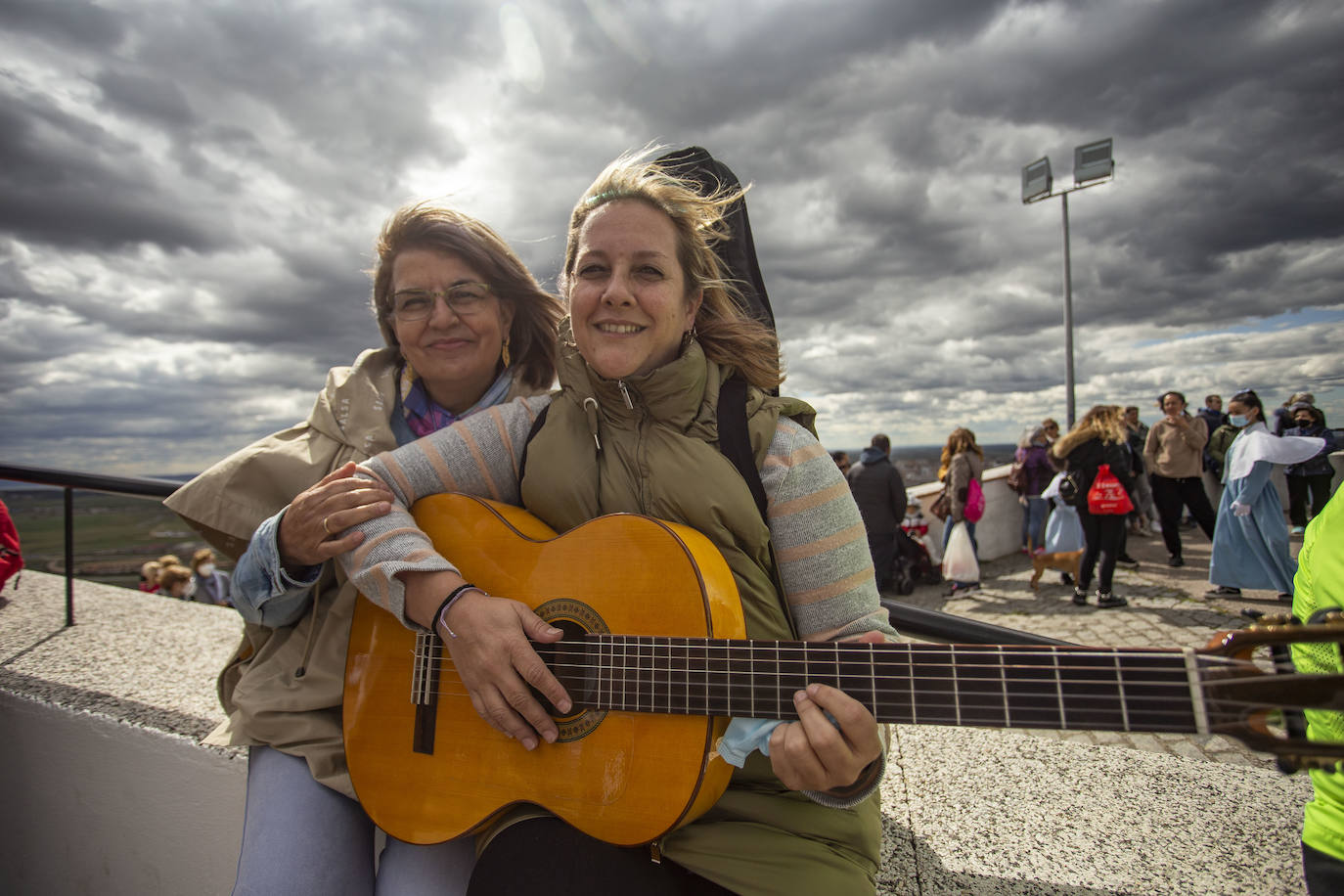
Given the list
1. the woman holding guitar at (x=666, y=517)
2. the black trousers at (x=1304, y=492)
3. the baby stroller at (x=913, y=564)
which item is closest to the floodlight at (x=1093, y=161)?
the black trousers at (x=1304, y=492)

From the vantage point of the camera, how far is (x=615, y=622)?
157 centimetres

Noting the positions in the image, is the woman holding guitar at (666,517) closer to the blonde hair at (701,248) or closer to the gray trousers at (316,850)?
the blonde hair at (701,248)

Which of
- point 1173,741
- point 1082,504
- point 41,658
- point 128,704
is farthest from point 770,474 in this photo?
point 1082,504

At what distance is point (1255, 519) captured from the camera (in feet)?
24.6

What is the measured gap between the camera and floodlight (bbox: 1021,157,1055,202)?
19.5 meters

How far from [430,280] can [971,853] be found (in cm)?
237

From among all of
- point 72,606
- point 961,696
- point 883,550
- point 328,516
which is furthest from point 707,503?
point 883,550

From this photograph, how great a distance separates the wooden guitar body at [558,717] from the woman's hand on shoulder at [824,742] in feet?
0.51

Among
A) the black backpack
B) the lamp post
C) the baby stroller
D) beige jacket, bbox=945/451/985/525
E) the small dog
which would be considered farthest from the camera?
the lamp post

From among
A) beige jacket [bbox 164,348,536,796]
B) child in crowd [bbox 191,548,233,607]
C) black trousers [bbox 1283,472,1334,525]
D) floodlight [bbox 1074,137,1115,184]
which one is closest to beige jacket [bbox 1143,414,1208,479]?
black trousers [bbox 1283,472,1334,525]

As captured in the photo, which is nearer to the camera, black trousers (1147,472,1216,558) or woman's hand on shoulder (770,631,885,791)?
woman's hand on shoulder (770,631,885,791)

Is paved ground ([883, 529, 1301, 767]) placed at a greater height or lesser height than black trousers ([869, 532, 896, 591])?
lesser

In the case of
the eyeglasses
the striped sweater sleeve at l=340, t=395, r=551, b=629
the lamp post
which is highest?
the lamp post

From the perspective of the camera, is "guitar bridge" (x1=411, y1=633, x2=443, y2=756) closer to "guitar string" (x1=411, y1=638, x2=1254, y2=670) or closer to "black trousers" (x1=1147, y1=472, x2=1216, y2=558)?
"guitar string" (x1=411, y1=638, x2=1254, y2=670)
